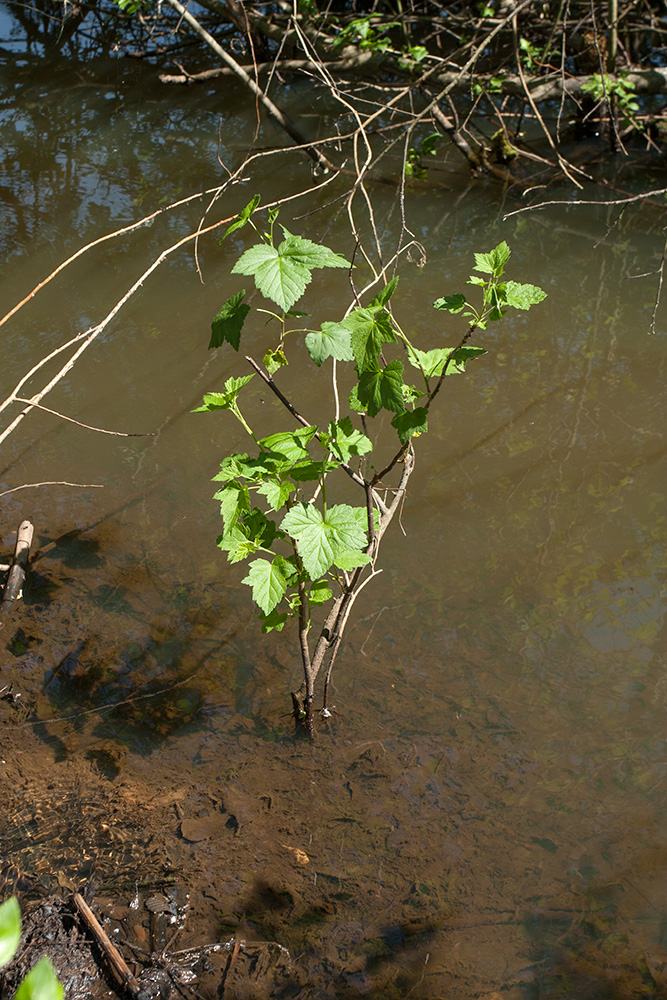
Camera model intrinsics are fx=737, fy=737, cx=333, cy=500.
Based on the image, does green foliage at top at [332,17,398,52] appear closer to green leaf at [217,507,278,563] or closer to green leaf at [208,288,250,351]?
green leaf at [208,288,250,351]

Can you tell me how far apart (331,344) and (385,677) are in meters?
1.31

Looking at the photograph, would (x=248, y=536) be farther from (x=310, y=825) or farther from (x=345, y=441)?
(x=310, y=825)

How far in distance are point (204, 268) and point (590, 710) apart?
12.1ft

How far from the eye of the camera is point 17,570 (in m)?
2.99

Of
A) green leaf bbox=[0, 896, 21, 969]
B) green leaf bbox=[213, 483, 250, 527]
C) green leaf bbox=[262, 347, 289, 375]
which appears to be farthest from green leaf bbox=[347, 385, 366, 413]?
green leaf bbox=[0, 896, 21, 969]

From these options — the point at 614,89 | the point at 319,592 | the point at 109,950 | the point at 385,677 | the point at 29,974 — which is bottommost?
the point at 385,677

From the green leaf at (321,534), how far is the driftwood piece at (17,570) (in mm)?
1527

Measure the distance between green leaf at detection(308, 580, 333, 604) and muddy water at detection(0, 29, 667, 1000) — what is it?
50cm

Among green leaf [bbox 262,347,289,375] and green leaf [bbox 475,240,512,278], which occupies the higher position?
green leaf [bbox 475,240,512,278]

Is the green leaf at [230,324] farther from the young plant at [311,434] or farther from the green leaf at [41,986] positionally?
the green leaf at [41,986]

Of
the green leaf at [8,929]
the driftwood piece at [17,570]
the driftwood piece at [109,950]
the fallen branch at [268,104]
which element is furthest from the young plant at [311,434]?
the fallen branch at [268,104]

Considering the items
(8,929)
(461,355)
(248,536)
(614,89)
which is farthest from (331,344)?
(614,89)

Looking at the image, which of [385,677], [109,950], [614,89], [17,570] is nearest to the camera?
[109,950]

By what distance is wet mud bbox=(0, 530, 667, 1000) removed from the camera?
1.95m
